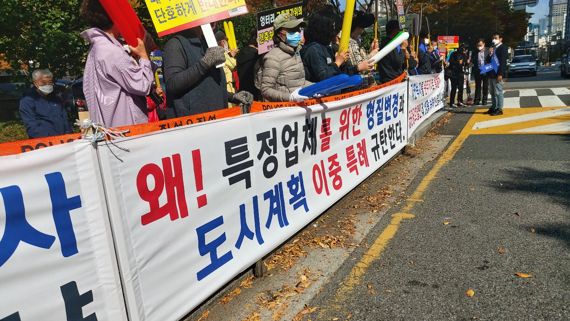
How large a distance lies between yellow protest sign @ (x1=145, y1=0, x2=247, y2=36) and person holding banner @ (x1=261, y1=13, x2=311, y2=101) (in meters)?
1.06

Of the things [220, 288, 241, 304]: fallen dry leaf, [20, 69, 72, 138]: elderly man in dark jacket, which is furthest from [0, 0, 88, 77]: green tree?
[220, 288, 241, 304]: fallen dry leaf

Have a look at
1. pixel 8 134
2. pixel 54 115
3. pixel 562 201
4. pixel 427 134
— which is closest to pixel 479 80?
pixel 427 134

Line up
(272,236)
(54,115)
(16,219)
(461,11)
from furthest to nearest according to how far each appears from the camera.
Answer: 1. (461,11)
2. (54,115)
3. (272,236)
4. (16,219)

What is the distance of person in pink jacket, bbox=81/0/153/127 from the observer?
9.10ft

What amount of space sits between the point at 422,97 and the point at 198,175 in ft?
23.7

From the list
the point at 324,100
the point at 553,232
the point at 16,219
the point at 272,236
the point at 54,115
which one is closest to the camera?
the point at 16,219

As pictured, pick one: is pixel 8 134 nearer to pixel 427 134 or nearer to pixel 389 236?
pixel 427 134

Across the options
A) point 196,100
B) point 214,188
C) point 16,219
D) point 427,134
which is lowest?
point 427,134

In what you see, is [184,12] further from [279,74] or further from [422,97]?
[422,97]

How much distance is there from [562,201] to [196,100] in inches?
156

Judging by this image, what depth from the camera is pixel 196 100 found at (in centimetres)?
329

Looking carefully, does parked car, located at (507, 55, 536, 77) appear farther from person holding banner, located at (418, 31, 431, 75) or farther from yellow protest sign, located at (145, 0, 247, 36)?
yellow protest sign, located at (145, 0, 247, 36)

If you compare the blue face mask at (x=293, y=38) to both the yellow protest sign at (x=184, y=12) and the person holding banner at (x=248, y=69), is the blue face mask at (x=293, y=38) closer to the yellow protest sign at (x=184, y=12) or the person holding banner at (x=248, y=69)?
the person holding banner at (x=248, y=69)


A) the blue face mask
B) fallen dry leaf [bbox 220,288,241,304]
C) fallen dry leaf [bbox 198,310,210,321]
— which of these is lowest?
fallen dry leaf [bbox 220,288,241,304]
